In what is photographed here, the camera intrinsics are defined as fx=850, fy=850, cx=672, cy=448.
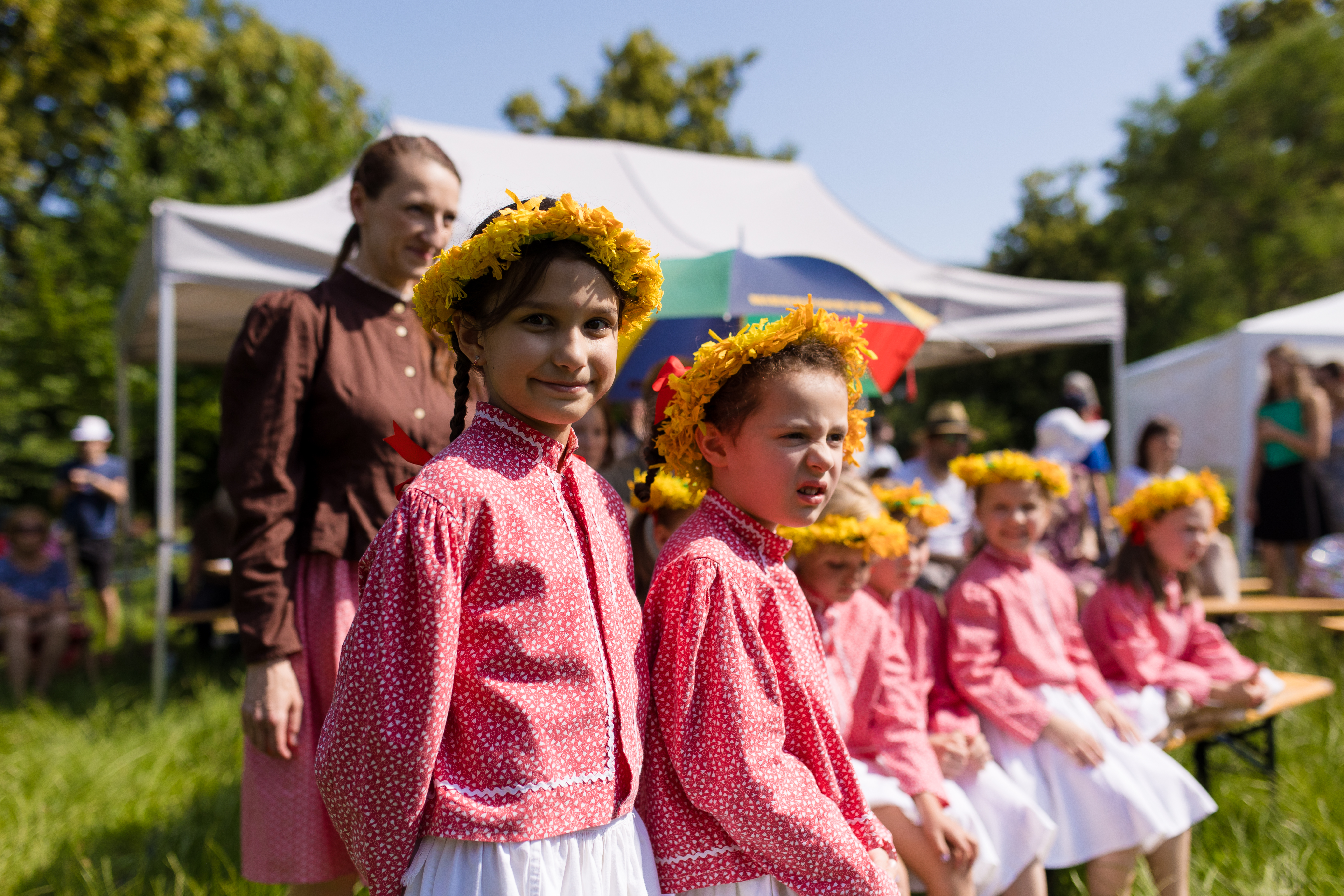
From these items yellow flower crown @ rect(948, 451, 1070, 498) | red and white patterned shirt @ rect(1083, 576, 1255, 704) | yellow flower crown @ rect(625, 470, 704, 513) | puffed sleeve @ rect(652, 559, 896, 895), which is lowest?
red and white patterned shirt @ rect(1083, 576, 1255, 704)

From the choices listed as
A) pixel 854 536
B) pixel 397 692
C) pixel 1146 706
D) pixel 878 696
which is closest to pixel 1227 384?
pixel 1146 706

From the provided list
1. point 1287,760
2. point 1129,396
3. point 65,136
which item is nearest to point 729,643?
point 1287,760

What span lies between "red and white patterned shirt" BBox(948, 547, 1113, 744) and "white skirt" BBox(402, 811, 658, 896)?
165 cm

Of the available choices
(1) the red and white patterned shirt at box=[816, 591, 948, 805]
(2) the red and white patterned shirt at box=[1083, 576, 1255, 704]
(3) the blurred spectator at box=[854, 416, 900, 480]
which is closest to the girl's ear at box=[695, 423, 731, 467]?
(1) the red and white patterned shirt at box=[816, 591, 948, 805]

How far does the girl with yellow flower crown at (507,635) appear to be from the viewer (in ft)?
3.67

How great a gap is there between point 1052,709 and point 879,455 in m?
4.76

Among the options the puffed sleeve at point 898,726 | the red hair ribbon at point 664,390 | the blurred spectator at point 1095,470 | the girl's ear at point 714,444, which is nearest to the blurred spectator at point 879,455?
the blurred spectator at point 1095,470

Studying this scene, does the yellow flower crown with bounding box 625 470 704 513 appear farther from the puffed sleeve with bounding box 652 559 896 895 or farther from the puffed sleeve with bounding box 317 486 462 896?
the puffed sleeve with bounding box 317 486 462 896

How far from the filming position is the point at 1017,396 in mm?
24656

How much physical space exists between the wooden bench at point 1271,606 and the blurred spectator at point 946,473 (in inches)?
52.0

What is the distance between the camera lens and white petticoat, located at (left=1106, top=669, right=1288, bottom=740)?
2.85 meters

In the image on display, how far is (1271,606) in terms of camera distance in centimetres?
472

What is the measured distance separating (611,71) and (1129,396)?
1427 cm

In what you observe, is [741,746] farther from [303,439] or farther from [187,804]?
[187,804]
